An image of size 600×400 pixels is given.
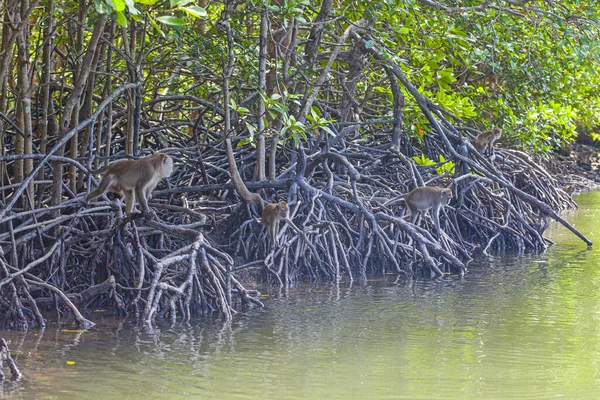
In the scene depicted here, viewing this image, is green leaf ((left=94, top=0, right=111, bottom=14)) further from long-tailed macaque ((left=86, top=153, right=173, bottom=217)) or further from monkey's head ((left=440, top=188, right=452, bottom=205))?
monkey's head ((left=440, top=188, right=452, bottom=205))

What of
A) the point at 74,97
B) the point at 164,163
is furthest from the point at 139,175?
the point at 74,97

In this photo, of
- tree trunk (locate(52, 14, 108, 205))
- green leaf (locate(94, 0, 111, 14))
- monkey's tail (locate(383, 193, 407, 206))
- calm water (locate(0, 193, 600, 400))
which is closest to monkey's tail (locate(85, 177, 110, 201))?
tree trunk (locate(52, 14, 108, 205))

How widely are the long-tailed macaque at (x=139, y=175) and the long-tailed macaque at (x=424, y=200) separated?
3213 millimetres

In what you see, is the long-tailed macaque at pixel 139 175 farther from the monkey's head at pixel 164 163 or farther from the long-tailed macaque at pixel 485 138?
the long-tailed macaque at pixel 485 138

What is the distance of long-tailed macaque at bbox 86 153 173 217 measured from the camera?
233 inches

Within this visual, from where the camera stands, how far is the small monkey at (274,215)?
7527 mm

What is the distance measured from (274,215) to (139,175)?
1.84 m

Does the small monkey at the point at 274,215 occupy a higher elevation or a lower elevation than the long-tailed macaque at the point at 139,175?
lower

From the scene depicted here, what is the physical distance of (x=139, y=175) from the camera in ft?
19.5

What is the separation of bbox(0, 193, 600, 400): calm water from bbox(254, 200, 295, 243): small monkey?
55 centimetres

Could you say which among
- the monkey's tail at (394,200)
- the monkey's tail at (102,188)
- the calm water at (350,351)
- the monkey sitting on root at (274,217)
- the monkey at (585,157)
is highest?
the monkey at (585,157)

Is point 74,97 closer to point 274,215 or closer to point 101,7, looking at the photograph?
point 274,215

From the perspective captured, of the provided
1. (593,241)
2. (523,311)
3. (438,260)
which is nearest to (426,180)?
(438,260)

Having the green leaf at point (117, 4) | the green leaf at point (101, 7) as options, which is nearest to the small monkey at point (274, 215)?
the green leaf at point (101, 7)
